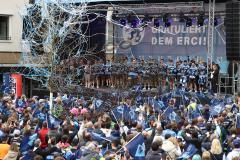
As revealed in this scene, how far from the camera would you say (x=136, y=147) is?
12.4 meters

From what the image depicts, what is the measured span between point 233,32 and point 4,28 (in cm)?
1916

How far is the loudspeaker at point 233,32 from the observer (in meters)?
26.8

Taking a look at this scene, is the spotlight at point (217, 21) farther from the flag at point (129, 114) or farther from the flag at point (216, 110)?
the flag at point (129, 114)

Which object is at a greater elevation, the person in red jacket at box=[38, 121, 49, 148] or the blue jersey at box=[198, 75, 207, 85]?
the blue jersey at box=[198, 75, 207, 85]

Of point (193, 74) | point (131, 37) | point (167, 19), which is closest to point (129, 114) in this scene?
point (193, 74)

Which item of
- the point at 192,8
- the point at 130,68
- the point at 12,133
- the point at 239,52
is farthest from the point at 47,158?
the point at 192,8

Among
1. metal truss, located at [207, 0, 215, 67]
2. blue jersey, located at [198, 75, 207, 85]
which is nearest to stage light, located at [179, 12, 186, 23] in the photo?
metal truss, located at [207, 0, 215, 67]

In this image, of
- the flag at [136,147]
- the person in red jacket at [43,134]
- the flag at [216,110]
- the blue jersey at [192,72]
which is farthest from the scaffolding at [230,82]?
the flag at [136,147]

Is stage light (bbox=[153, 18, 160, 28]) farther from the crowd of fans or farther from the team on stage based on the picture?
the crowd of fans

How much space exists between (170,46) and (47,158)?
23877 millimetres

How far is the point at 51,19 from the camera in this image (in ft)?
93.4

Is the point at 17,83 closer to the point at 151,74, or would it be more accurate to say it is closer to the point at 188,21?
Answer: the point at 151,74

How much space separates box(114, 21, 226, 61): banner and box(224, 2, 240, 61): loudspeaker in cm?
603

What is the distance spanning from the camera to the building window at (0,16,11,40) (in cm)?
4088
